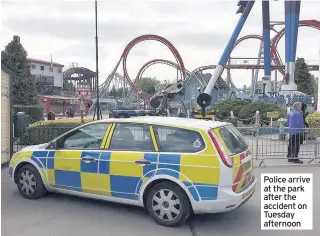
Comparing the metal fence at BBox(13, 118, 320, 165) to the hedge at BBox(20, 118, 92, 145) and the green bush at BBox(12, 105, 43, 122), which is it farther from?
the green bush at BBox(12, 105, 43, 122)

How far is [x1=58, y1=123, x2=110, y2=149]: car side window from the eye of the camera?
4926mm

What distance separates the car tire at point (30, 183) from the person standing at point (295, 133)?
248 inches

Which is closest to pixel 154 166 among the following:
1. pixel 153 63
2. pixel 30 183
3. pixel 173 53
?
pixel 30 183

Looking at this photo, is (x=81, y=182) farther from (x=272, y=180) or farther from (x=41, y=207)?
(x=272, y=180)

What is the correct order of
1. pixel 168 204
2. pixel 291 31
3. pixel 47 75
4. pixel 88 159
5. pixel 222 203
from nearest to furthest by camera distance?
pixel 222 203
pixel 168 204
pixel 88 159
pixel 291 31
pixel 47 75

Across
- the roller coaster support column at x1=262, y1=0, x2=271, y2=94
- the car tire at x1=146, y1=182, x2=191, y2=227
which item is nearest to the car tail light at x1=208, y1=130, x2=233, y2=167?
the car tire at x1=146, y1=182, x2=191, y2=227

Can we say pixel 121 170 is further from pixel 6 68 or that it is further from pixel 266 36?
pixel 266 36

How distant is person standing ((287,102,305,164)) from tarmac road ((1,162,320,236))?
10.6 feet

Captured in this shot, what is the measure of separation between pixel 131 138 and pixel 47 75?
65266 mm

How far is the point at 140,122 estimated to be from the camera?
4.71m

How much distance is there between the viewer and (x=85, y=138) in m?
5.06

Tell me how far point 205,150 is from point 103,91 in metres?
51.4

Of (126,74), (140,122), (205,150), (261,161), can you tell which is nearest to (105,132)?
(140,122)

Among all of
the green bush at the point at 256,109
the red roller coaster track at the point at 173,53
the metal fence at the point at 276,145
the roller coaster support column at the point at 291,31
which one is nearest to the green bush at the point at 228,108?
the green bush at the point at 256,109
